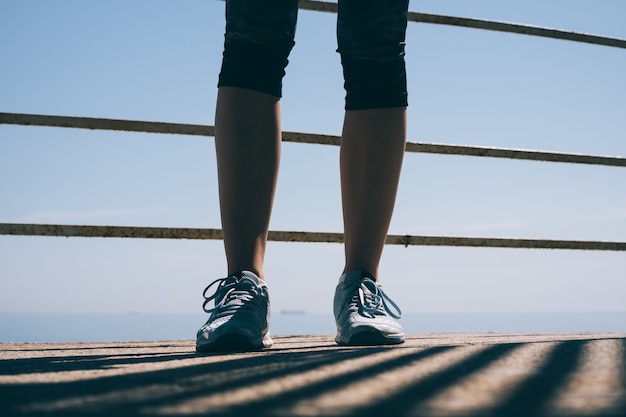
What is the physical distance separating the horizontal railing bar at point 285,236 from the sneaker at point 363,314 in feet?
1.51

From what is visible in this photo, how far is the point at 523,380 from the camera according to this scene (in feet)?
2.26

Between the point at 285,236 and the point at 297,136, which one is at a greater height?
the point at 297,136

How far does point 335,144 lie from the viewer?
1.91 metres

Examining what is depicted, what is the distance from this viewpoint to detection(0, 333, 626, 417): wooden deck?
21.6 inches

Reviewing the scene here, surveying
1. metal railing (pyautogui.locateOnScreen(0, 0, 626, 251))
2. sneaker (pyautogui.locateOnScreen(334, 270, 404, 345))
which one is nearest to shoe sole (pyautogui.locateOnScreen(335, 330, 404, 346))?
sneaker (pyautogui.locateOnScreen(334, 270, 404, 345))

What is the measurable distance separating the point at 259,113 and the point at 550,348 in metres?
0.69

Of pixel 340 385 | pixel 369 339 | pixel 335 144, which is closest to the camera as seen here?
pixel 340 385

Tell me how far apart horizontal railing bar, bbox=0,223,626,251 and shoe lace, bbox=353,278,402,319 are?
0.48 m

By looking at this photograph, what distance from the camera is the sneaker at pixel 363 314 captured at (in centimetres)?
123

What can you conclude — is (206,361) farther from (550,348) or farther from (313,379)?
(550,348)

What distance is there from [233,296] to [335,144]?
0.83 meters

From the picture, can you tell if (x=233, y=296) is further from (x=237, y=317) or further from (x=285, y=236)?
(x=285, y=236)

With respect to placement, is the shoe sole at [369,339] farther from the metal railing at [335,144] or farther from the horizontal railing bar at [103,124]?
the horizontal railing bar at [103,124]

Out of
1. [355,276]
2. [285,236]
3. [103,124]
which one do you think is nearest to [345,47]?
[355,276]
